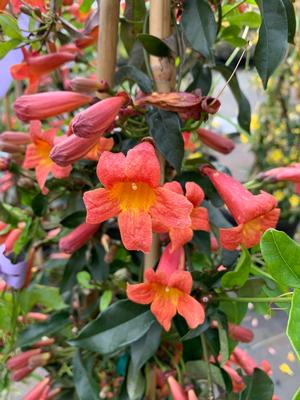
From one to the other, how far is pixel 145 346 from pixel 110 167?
9.3 inches

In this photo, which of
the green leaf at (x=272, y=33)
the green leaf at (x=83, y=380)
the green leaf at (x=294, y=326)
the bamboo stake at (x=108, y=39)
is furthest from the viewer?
the green leaf at (x=83, y=380)

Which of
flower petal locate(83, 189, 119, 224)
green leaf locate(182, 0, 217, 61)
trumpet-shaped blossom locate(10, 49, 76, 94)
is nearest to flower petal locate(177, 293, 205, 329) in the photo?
flower petal locate(83, 189, 119, 224)

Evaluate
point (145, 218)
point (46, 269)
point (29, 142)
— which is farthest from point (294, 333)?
point (46, 269)

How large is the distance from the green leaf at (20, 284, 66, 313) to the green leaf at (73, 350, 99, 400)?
0.09 m

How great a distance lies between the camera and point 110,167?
41 centimetres

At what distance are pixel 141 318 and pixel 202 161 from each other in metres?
0.18

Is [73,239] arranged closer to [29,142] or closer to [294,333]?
[29,142]

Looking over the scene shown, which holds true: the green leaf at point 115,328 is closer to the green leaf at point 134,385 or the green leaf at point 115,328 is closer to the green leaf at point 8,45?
the green leaf at point 134,385

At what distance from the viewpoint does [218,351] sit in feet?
1.84

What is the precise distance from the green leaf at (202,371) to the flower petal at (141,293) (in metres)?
0.15

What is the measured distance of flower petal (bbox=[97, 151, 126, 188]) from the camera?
16.0 inches

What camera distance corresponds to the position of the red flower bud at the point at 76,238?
0.57 m

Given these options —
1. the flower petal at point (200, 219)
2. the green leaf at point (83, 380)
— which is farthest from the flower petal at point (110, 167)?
the green leaf at point (83, 380)

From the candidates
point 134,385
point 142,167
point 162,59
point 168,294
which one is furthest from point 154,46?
point 134,385
